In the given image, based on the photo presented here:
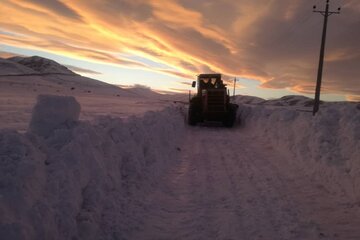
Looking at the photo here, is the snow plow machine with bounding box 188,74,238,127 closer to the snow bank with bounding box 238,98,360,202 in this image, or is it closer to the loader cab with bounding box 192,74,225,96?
the loader cab with bounding box 192,74,225,96

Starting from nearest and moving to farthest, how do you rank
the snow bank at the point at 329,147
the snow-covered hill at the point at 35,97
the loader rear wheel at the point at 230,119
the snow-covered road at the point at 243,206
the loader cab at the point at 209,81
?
the snow-covered road at the point at 243,206 → the snow bank at the point at 329,147 → the snow-covered hill at the point at 35,97 → the loader rear wheel at the point at 230,119 → the loader cab at the point at 209,81

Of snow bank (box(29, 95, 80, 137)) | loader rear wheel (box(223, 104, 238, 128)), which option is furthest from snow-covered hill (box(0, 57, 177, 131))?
loader rear wheel (box(223, 104, 238, 128))

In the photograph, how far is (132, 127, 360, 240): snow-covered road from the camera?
539cm

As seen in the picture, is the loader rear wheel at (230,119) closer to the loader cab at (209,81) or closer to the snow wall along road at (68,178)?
the loader cab at (209,81)

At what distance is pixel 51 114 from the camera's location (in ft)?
18.4

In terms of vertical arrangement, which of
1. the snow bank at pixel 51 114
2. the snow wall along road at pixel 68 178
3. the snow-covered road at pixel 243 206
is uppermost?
the snow bank at pixel 51 114

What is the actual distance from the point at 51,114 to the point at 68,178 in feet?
4.75

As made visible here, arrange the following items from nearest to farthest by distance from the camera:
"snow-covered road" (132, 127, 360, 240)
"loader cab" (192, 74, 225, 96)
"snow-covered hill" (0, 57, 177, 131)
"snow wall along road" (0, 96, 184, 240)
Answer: "snow wall along road" (0, 96, 184, 240) → "snow-covered road" (132, 127, 360, 240) → "snow-covered hill" (0, 57, 177, 131) → "loader cab" (192, 74, 225, 96)

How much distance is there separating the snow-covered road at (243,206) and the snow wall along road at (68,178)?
19.2 inches

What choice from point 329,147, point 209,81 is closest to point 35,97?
point 209,81

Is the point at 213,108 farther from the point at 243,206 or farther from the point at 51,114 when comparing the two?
the point at 51,114

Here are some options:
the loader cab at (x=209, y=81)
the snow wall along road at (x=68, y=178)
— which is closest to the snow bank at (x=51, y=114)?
the snow wall along road at (x=68, y=178)

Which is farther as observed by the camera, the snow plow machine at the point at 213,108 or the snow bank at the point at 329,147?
the snow plow machine at the point at 213,108

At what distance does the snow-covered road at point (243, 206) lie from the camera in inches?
212
